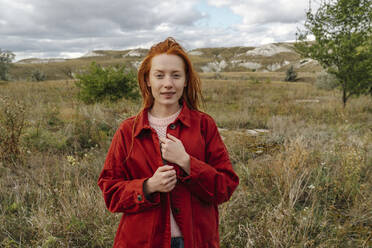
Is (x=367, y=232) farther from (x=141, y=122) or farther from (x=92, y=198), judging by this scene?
(x=92, y=198)

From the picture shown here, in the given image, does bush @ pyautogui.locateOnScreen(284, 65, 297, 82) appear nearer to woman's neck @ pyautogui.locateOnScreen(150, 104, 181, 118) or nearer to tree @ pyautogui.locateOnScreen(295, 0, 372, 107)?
tree @ pyautogui.locateOnScreen(295, 0, 372, 107)

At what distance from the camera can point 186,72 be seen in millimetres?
1451

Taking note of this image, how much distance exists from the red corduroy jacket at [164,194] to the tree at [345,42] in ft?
31.1

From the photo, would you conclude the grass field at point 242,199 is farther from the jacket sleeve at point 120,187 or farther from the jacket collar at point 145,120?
the jacket collar at point 145,120

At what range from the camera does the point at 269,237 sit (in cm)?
215

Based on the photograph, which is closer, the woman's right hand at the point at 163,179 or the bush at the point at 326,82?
the woman's right hand at the point at 163,179

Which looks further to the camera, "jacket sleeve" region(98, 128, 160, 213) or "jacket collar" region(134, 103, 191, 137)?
"jacket collar" region(134, 103, 191, 137)

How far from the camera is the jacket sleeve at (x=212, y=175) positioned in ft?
3.84

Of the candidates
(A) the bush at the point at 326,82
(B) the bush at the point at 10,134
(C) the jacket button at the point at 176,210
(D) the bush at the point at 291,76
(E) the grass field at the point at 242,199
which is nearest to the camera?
(C) the jacket button at the point at 176,210

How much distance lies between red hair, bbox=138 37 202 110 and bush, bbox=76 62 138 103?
7.47 meters

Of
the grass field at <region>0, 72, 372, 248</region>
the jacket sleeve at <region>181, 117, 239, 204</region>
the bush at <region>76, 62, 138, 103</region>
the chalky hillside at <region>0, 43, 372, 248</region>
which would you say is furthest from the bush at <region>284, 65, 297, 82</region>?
the jacket sleeve at <region>181, 117, 239, 204</region>

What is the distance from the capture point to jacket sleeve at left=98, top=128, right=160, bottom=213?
117 centimetres

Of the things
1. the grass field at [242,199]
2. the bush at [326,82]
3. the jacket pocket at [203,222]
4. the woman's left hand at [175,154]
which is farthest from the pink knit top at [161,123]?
the bush at [326,82]

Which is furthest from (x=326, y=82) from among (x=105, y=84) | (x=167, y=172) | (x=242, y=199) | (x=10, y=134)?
(x=167, y=172)
